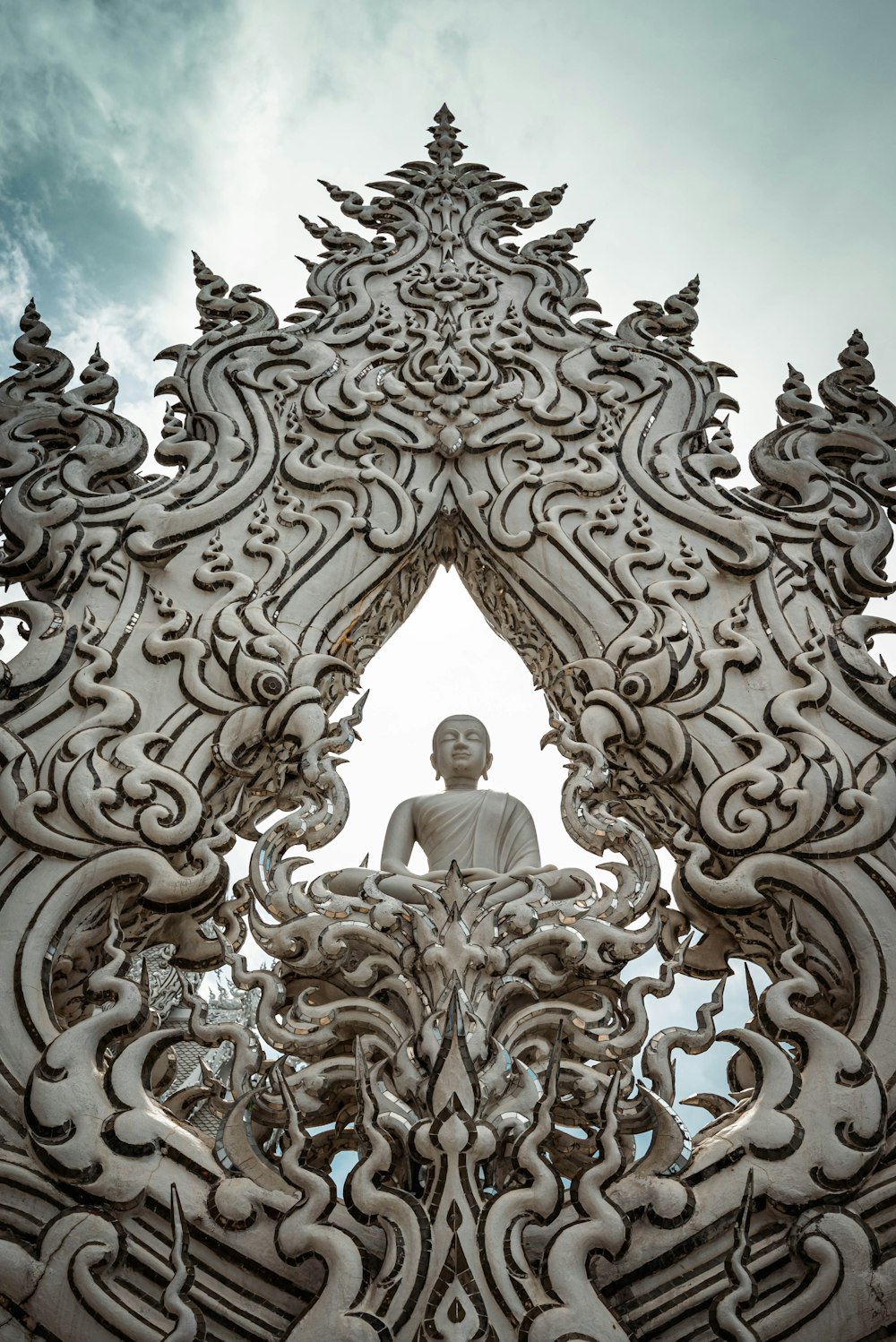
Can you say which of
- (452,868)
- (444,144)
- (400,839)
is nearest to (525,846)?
(400,839)

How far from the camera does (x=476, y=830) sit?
481 centimetres

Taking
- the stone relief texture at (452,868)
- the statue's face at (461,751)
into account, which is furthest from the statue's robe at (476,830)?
the stone relief texture at (452,868)

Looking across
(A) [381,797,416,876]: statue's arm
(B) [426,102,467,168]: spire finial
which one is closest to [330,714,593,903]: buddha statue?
(A) [381,797,416,876]: statue's arm

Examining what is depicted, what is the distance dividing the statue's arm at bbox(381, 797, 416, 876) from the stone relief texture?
317 millimetres

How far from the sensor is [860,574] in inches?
206

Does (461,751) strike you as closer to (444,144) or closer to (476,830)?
(476,830)

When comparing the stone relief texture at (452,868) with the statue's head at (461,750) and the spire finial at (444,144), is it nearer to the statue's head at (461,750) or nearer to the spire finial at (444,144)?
the statue's head at (461,750)

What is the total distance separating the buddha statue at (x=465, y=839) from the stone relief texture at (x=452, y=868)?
4.4 inches

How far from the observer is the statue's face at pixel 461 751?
16.9 ft

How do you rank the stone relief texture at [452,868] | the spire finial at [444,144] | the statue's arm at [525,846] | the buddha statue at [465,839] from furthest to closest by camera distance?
the spire finial at [444,144] → the statue's arm at [525,846] → the buddha statue at [465,839] → the stone relief texture at [452,868]

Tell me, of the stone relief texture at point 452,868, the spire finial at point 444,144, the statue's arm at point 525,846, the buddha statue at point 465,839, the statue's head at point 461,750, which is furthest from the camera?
the spire finial at point 444,144

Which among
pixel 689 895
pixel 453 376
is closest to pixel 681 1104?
pixel 689 895

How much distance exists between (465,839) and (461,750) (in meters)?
0.49

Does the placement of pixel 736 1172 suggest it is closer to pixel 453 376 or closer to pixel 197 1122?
pixel 197 1122
